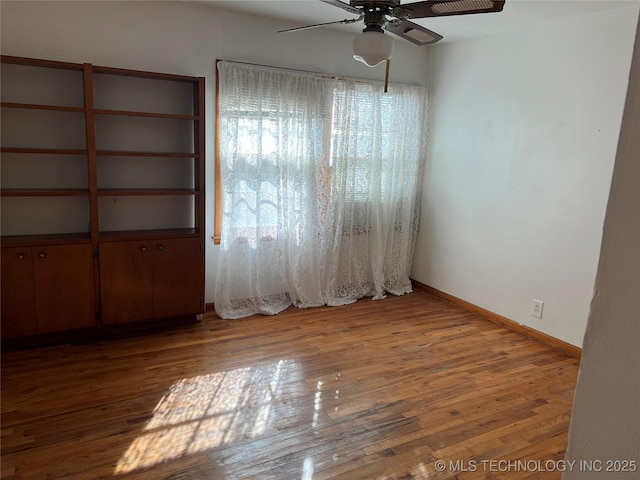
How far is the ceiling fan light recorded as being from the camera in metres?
2.12

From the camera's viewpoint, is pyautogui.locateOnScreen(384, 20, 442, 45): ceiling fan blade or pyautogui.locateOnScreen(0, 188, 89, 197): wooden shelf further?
pyautogui.locateOnScreen(0, 188, 89, 197): wooden shelf

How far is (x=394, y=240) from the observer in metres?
4.68

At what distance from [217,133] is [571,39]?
271 cm

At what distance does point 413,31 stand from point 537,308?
2.45 m

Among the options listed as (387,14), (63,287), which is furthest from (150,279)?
(387,14)

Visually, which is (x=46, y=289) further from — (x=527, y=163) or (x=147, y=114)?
(x=527, y=163)

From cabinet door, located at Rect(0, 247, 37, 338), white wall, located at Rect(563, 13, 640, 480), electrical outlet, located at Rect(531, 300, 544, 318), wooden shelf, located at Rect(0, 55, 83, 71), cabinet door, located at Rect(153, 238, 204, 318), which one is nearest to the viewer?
white wall, located at Rect(563, 13, 640, 480)

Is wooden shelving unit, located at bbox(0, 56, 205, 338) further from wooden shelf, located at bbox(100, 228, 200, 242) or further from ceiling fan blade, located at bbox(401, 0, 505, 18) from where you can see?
ceiling fan blade, located at bbox(401, 0, 505, 18)

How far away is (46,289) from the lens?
10.00ft

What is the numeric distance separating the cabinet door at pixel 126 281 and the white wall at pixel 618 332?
3209 mm

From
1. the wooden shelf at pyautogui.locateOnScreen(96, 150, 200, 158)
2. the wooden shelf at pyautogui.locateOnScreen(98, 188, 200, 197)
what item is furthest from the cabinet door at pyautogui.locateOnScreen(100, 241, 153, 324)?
Answer: the wooden shelf at pyautogui.locateOnScreen(96, 150, 200, 158)

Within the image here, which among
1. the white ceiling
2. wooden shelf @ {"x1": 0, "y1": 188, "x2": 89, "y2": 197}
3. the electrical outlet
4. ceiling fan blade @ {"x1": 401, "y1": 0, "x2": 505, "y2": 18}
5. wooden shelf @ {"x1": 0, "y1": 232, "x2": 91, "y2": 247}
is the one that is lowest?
the electrical outlet

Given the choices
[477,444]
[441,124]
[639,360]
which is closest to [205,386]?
[477,444]

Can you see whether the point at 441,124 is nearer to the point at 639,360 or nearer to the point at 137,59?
the point at 137,59
